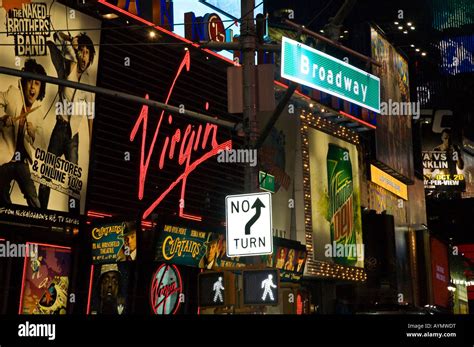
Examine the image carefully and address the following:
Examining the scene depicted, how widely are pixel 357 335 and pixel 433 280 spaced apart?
38168mm

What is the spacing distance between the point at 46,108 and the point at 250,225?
9.03 metres

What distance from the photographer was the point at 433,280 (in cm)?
4856

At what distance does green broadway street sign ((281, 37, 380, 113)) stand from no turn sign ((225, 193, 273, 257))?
2382 mm

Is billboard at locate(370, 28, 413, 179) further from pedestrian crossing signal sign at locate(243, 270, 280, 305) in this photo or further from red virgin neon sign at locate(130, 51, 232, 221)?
pedestrian crossing signal sign at locate(243, 270, 280, 305)

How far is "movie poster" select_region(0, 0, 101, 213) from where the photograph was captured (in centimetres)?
2230

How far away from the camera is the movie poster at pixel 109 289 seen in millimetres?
22922

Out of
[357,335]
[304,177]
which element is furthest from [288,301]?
[304,177]

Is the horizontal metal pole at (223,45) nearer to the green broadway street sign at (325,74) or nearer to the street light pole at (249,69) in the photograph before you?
the street light pole at (249,69)

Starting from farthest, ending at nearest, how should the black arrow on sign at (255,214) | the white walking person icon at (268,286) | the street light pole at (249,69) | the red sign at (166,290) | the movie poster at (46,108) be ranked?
the red sign at (166,290), the movie poster at (46,108), the street light pole at (249,69), the black arrow on sign at (255,214), the white walking person icon at (268,286)

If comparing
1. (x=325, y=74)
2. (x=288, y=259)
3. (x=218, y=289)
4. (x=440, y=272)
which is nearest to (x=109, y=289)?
(x=288, y=259)

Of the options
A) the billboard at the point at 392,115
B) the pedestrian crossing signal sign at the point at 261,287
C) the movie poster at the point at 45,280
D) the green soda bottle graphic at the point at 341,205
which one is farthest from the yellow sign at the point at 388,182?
the pedestrian crossing signal sign at the point at 261,287

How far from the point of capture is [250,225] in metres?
16.4

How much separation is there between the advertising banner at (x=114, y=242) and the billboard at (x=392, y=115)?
22610 millimetres

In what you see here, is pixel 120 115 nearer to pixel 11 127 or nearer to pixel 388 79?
pixel 11 127
